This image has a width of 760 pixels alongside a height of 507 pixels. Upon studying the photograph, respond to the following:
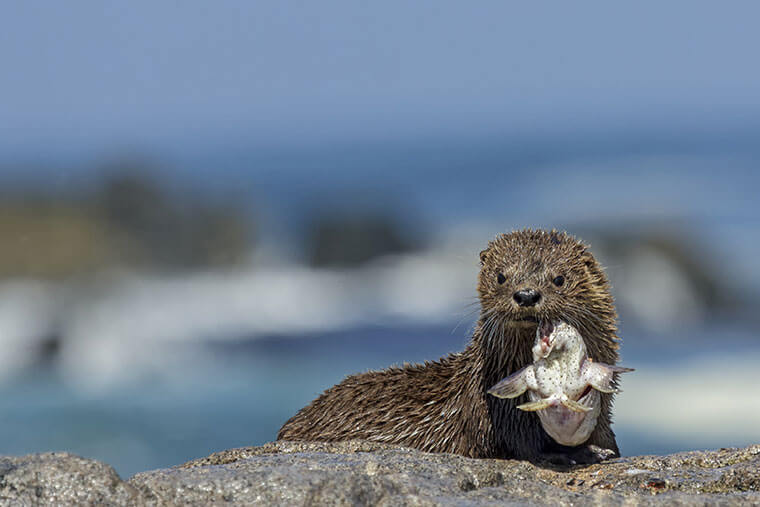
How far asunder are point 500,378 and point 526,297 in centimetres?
66

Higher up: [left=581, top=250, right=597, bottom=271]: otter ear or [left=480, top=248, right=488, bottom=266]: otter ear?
[left=480, top=248, right=488, bottom=266]: otter ear

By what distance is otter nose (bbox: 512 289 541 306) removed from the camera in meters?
6.36

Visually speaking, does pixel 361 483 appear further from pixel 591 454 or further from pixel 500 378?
pixel 500 378

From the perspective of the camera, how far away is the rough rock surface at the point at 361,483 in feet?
13.9

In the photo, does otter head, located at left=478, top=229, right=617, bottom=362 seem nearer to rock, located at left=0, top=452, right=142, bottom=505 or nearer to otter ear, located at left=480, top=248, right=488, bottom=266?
otter ear, located at left=480, top=248, right=488, bottom=266

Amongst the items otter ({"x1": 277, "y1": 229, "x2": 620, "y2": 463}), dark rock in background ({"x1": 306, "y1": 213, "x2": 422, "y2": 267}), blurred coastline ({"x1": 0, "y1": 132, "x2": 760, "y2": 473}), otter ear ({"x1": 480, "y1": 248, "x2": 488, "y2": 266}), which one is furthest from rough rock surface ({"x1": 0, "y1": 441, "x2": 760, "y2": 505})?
dark rock in background ({"x1": 306, "y1": 213, "x2": 422, "y2": 267})

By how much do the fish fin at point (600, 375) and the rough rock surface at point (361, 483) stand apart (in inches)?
24.1

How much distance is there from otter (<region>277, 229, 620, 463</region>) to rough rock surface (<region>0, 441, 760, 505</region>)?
38.4 inches

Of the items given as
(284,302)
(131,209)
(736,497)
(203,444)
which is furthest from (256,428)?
(736,497)

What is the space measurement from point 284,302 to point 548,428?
1881cm

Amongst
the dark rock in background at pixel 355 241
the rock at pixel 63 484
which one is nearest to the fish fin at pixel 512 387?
the rock at pixel 63 484

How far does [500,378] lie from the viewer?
6781 mm

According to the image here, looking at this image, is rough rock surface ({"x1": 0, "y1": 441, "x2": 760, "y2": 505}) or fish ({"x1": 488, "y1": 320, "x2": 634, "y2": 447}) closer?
rough rock surface ({"x1": 0, "y1": 441, "x2": 760, "y2": 505})

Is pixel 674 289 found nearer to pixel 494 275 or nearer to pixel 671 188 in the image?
pixel 494 275
